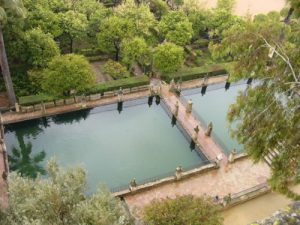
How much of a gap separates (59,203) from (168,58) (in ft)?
78.6

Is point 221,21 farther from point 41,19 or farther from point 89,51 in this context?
point 41,19

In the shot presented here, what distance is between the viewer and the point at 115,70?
38500 millimetres

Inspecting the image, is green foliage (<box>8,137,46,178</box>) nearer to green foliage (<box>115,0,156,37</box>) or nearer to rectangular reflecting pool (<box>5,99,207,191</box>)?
rectangular reflecting pool (<box>5,99,207,191</box>)

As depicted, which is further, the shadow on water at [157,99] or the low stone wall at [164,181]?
the shadow on water at [157,99]

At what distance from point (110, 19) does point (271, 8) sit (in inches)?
1406

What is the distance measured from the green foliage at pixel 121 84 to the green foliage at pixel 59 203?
1938cm

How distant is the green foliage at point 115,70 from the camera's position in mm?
38438

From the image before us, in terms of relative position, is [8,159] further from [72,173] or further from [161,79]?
[161,79]

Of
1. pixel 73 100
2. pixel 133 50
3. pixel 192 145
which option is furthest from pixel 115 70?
pixel 192 145

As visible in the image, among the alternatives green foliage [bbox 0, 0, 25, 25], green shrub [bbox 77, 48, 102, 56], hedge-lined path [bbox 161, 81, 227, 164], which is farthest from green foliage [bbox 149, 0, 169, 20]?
green foliage [bbox 0, 0, 25, 25]

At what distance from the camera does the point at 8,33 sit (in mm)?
34688

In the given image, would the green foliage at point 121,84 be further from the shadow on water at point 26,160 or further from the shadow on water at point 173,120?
the shadow on water at point 26,160

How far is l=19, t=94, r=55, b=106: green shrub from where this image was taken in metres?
34.2

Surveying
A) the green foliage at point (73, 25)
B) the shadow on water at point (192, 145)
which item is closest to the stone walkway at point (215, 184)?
the shadow on water at point (192, 145)
